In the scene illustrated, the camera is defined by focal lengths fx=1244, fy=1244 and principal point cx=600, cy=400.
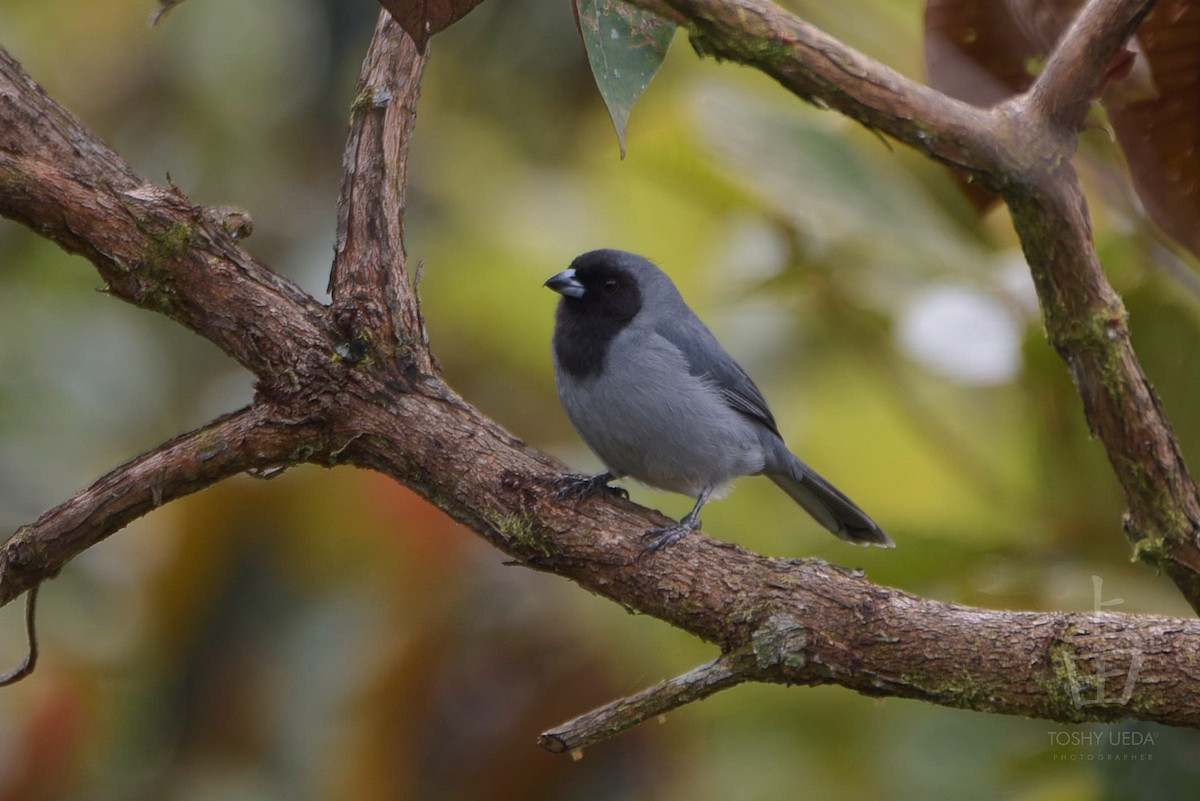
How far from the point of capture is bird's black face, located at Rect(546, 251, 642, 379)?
4.15m

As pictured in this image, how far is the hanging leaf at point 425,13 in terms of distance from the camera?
2213mm

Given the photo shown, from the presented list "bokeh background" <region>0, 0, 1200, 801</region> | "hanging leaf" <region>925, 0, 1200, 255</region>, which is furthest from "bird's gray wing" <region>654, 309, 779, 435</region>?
"hanging leaf" <region>925, 0, 1200, 255</region>

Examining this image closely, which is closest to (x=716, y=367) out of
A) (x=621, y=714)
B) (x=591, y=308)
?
(x=591, y=308)

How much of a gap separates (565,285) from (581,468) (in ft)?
4.02

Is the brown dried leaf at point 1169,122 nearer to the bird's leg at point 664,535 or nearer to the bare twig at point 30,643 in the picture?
the bird's leg at point 664,535

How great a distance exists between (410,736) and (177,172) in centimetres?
372

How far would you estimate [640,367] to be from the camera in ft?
13.4

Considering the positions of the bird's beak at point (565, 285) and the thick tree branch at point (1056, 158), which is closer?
the thick tree branch at point (1056, 158)

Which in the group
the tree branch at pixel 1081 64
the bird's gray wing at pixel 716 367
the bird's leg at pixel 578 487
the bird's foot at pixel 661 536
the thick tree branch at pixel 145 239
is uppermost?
the bird's gray wing at pixel 716 367

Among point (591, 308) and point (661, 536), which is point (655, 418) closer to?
point (591, 308)

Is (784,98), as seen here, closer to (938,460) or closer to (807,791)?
(938,460)

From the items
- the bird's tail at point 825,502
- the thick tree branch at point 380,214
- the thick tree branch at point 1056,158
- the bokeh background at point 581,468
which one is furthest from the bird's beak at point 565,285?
the thick tree branch at point 1056,158

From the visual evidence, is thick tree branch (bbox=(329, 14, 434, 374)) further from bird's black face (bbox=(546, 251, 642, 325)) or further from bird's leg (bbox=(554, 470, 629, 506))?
bird's black face (bbox=(546, 251, 642, 325))

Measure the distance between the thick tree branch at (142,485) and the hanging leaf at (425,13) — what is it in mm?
1020
